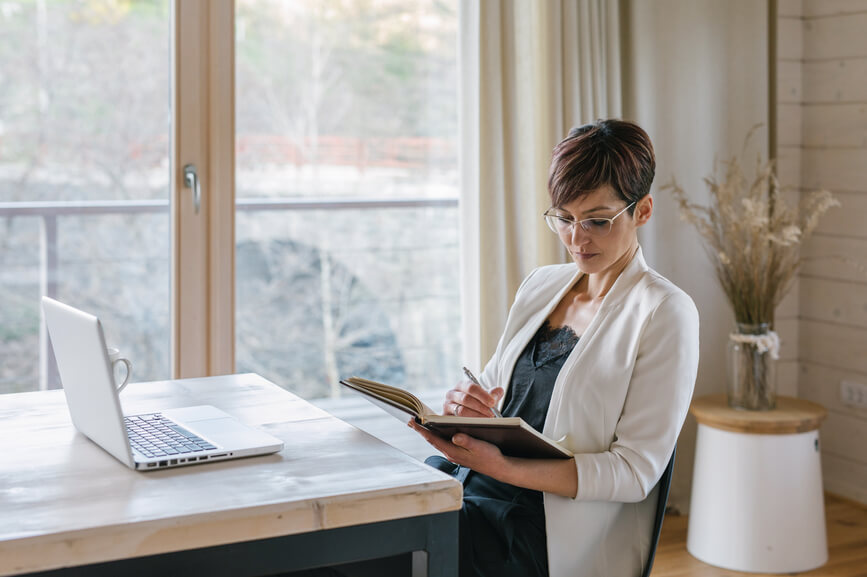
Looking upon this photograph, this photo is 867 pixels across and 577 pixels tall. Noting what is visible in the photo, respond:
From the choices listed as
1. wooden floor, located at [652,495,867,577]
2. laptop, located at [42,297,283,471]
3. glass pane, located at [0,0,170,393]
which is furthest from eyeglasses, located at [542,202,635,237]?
glass pane, located at [0,0,170,393]

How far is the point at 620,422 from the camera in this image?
1.67 m

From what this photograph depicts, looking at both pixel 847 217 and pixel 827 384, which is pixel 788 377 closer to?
pixel 827 384

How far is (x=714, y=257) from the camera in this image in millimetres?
3350

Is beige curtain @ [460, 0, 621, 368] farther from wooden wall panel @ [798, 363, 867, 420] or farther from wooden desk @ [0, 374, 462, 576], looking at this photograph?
wooden desk @ [0, 374, 462, 576]

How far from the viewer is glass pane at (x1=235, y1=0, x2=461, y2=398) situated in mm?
3053

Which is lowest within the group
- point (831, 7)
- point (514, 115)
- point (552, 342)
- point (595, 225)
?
point (552, 342)

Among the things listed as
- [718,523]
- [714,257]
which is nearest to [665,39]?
[714,257]

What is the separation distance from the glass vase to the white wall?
397 mm

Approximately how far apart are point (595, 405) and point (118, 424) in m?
0.80

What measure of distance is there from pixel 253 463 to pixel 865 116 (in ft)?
9.06

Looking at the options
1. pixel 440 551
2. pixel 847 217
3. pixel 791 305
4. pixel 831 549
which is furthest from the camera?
pixel 791 305

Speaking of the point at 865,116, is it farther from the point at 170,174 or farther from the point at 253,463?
the point at 253,463

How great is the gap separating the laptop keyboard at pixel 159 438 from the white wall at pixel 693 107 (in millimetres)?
2083

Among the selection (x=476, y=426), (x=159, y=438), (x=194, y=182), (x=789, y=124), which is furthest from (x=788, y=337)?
(x=159, y=438)
